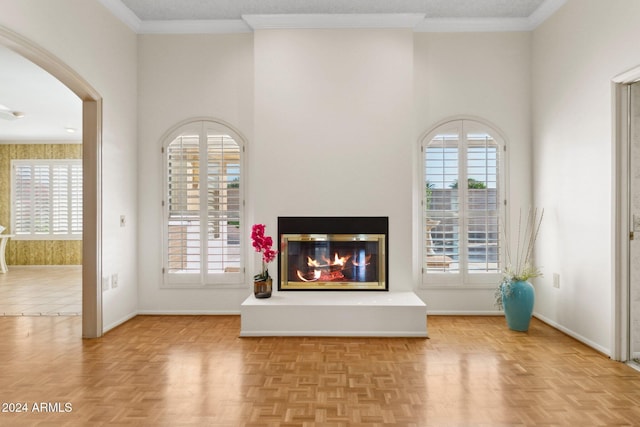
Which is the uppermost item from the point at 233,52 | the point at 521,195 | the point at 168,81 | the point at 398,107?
the point at 233,52

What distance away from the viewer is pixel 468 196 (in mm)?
5297

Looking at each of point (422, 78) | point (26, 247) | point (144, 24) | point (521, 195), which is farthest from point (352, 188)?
point (26, 247)

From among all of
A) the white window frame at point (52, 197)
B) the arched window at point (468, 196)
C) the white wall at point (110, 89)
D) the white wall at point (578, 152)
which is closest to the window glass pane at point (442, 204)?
the arched window at point (468, 196)

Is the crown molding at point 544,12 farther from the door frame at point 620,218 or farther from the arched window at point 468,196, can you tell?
the door frame at point 620,218

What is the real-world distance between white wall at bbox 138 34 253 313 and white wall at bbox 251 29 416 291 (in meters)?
0.36

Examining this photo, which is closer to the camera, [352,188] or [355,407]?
[355,407]

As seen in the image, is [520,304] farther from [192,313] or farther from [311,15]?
[311,15]

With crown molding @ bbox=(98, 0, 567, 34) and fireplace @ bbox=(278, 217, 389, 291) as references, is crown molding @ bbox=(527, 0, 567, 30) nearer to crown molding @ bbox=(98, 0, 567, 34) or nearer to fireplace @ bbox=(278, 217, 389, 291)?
crown molding @ bbox=(98, 0, 567, 34)

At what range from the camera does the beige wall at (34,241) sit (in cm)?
1001

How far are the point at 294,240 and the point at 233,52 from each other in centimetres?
235

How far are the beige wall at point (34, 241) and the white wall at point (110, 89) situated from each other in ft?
18.9

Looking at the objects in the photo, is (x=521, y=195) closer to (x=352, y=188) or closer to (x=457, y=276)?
(x=457, y=276)

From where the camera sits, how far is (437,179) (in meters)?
5.33

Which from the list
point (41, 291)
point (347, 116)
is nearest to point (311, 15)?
point (347, 116)
